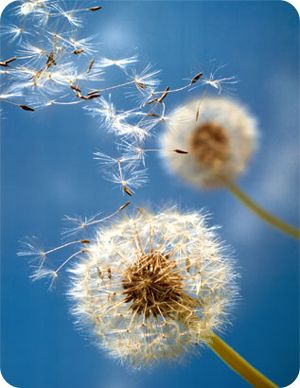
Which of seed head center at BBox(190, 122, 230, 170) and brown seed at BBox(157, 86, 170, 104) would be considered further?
seed head center at BBox(190, 122, 230, 170)

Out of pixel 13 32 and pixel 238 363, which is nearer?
pixel 238 363

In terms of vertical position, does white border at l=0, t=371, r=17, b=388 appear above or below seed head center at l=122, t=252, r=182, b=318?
below

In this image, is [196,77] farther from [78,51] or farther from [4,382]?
[4,382]

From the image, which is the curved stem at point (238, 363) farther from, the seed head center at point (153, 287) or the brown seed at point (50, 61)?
the brown seed at point (50, 61)

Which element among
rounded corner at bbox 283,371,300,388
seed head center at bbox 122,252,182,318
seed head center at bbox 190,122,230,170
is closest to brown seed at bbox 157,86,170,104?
seed head center at bbox 190,122,230,170

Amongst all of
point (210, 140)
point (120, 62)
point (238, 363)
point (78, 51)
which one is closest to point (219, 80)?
point (210, 140)

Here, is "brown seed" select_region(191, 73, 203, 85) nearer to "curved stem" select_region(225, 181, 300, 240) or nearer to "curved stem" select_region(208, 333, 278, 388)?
"curved stem" select_region(225, 181, 300, 240)
